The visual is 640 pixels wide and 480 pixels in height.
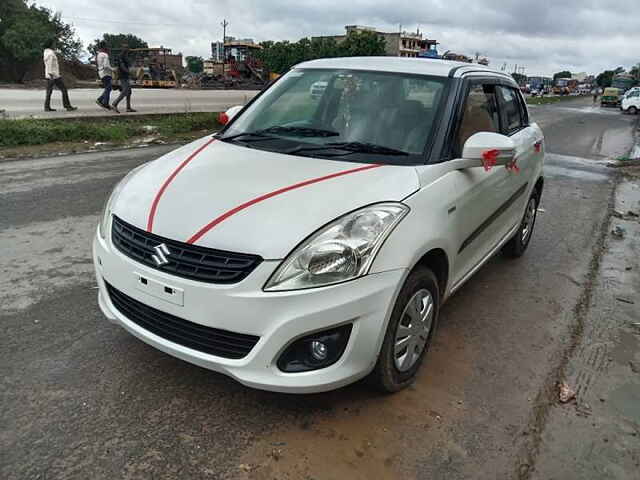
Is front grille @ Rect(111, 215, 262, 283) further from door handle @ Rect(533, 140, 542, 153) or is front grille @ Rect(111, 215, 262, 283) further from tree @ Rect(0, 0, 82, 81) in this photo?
tree @ Rect(0, 0, 82, 81)

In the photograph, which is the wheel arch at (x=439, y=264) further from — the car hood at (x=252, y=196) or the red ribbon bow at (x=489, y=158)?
the red ribbon bow at (x=489, y=158)

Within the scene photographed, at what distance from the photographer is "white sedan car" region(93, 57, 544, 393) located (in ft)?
7.73

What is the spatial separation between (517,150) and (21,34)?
46.5 metres

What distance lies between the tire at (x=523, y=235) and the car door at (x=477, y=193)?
0.96 metres

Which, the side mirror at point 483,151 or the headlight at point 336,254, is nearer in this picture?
the headlight at point 336,254

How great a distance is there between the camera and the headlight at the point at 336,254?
2344 millimetres

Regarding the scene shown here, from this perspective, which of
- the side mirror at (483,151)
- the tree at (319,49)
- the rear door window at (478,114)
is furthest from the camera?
the tree at (319,49)

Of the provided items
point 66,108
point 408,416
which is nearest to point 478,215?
point 408,416

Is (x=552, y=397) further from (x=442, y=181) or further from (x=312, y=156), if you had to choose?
(x=312, y=156)

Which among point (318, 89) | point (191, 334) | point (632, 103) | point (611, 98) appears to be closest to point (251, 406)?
point (191, 334)

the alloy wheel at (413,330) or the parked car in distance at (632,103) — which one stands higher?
the parked car in distance at (632,103)

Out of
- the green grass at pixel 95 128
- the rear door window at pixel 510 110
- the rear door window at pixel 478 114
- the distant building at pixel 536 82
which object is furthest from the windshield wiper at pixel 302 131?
the distant building at pixel 536 82

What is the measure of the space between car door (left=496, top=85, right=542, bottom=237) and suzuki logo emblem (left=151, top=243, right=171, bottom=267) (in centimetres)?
273

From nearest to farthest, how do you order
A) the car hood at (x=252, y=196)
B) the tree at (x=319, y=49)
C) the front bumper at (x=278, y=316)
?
1. the front bumper at (x=278, y=316)
2. the car hood at (x=252, y=196)
3. the tree at (x=319, y=49)
